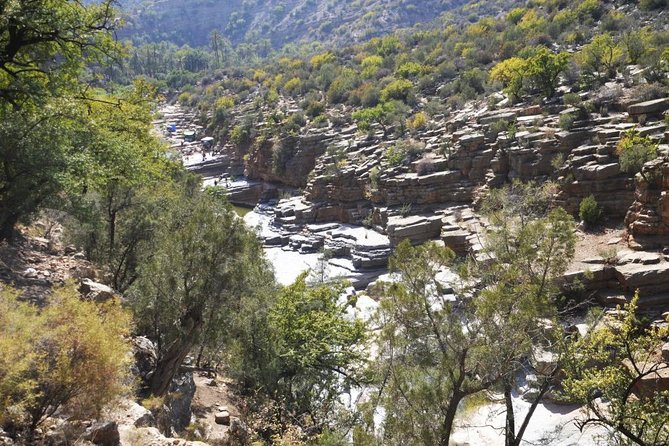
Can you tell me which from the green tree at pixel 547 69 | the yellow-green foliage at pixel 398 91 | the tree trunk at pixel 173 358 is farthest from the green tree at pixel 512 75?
the tree trunk at pixel 173 358

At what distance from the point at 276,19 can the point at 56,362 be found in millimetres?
165778

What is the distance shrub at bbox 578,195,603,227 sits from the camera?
822 inches

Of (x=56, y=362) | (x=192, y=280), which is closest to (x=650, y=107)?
(x=192, y=280)

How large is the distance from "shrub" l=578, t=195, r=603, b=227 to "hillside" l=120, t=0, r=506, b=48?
87865mm

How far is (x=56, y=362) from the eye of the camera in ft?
18.2

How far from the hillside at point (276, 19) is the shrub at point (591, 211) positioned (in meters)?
87.9

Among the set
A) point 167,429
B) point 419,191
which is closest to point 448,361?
point 167,429

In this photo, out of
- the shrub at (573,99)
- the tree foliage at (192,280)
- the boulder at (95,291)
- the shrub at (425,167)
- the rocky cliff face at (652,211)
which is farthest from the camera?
the shrub at (425,167)

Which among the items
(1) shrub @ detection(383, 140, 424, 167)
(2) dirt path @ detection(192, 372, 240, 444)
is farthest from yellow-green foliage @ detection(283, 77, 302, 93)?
(2) dirt path @ detection(192, 372, 240, 444)

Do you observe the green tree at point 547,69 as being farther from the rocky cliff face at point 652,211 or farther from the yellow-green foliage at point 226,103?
the yellow-green foliage at point 226,103

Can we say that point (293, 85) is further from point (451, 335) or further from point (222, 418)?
point (451, 335)

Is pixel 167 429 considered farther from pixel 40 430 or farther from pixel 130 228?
pixel 130 228

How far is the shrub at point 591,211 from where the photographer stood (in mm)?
20891

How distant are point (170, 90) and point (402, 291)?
267 ft
